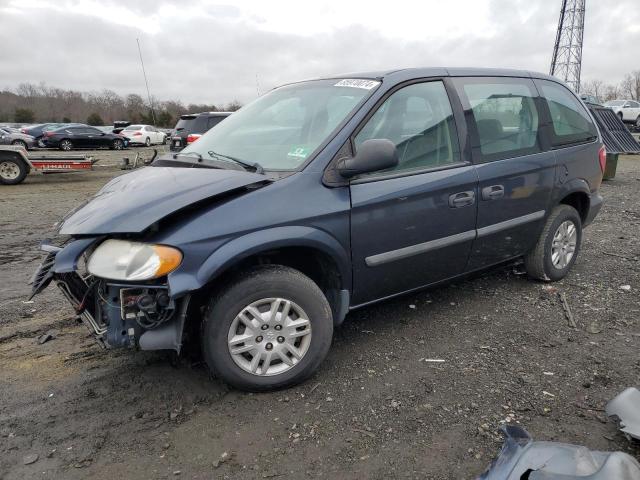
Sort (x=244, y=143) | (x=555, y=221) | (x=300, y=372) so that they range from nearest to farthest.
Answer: (x=300, y=372) < (x=244, y=143) < (x=555, y=221)

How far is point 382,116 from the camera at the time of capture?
10.3 ft

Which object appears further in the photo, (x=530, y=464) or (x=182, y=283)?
(x=182, y=283)

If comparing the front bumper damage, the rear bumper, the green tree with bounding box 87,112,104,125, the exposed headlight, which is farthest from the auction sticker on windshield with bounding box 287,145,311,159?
the green tree with bounding box 87,112,104,125

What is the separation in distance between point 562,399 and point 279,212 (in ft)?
6.18

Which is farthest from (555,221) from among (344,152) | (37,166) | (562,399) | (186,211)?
(37,166)

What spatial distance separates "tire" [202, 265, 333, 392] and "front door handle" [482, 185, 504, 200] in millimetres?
1488

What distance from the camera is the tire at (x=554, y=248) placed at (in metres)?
4.21

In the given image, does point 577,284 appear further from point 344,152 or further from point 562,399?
point 344,152

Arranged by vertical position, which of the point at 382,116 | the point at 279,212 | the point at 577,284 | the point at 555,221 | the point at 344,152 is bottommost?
the point at 577,284

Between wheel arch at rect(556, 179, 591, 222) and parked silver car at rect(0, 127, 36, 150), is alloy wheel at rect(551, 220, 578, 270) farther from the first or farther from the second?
parked silver car at rect(0, 127, 36, 150)

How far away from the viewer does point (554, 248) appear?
4359 mm

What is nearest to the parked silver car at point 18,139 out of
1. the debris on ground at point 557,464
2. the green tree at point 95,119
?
the debris on ground at point 557,464

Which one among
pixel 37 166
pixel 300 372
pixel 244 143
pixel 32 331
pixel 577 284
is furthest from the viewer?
pixel 37 166

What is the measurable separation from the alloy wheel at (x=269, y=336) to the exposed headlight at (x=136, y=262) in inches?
19.1
